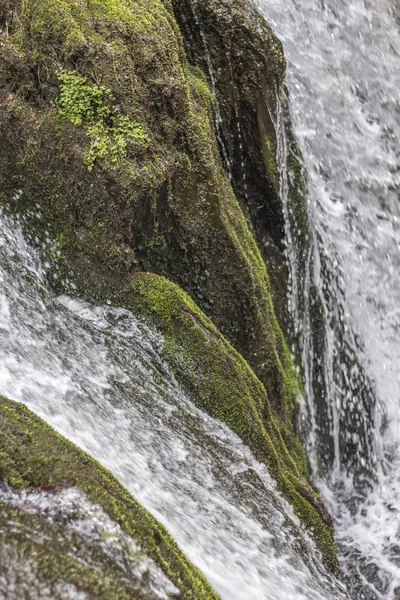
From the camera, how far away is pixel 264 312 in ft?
19.0

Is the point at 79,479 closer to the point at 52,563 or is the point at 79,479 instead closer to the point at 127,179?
the point at 52,563

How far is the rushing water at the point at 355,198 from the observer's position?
676 cm

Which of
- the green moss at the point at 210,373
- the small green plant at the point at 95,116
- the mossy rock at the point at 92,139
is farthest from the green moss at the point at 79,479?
the small green plant at the point at 95,116

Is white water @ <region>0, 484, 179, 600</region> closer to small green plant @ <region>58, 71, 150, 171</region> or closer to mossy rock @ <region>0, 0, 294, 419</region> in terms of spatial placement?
mossy rock @ <region>0, 0, 294, 419</region>

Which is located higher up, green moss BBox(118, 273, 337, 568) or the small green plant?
the small green plant

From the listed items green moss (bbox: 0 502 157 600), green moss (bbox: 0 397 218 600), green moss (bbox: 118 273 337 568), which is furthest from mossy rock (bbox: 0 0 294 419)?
green moss (bbox: 0 502 157 600)

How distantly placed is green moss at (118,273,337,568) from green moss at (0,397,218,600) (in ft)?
6.05

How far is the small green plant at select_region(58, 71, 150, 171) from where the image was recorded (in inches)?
181

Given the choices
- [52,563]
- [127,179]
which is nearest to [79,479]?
[52,563]

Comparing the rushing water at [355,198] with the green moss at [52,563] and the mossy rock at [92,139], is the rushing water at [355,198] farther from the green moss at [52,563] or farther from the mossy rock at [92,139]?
the green moss at [52,563]

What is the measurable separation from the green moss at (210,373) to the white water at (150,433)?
0.35 feet

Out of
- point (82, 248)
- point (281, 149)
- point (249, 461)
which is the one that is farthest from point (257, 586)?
point (281, 149)

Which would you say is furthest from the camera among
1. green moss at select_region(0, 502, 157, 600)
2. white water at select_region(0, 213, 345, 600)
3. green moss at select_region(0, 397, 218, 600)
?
white water at select_region(0, 213, 345, 600)

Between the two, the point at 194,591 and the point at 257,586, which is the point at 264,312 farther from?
the point at 194,591
